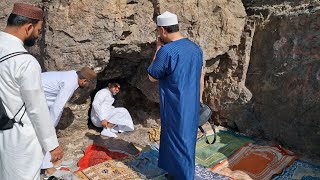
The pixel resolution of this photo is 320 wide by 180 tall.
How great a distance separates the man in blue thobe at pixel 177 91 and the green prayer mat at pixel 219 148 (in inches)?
38.5

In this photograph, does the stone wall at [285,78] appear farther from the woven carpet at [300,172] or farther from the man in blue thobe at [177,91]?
the man in blue thobe at [177,91]

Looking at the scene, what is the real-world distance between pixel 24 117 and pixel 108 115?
2.58m

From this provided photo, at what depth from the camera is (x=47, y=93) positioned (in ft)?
12.0

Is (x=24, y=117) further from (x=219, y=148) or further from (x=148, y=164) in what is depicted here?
(x=219, y=148)

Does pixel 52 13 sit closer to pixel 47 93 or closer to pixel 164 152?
pixel 47 93

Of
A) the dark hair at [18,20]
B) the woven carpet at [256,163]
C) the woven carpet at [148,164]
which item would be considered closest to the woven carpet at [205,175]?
the woven carpet at [256,163]

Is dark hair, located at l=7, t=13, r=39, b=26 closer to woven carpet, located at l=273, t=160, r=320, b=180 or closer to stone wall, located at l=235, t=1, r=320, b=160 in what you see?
woven carpet, located at l=273, t=160, r=320, b=180

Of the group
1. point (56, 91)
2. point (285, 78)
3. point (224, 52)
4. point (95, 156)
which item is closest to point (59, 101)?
point (56, 91)

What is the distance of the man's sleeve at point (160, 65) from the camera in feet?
10.2

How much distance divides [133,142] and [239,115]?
175cm

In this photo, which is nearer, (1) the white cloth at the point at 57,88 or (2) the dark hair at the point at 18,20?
(2) the dark hair at the point at 18,20

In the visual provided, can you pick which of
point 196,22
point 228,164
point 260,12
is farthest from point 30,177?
point 260,12

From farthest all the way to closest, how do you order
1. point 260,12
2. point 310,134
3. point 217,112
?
point 217,112
point 260,12
point 310,134

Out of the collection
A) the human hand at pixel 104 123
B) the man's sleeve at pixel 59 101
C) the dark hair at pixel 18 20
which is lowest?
the human hand at pixel 104 123
